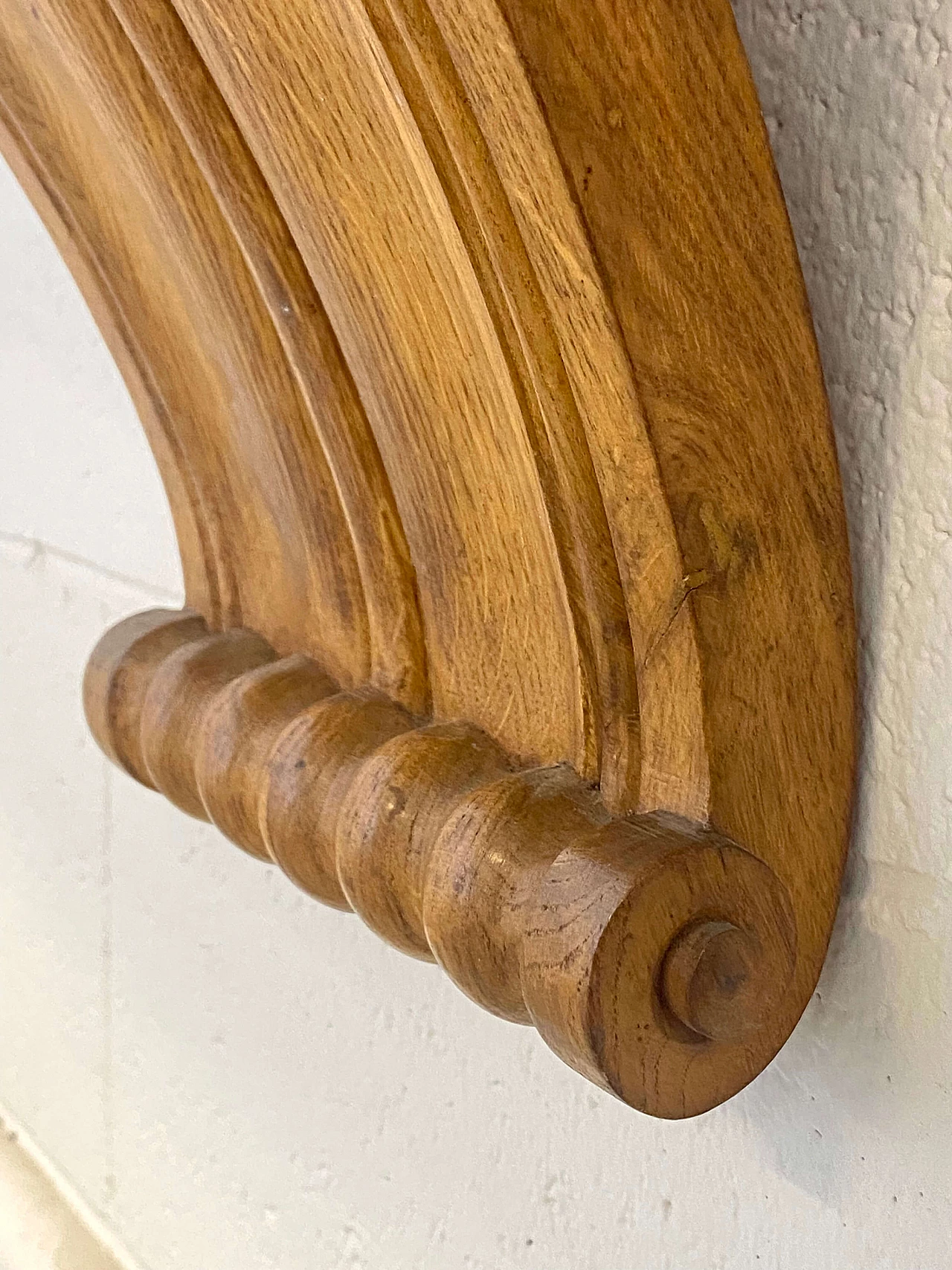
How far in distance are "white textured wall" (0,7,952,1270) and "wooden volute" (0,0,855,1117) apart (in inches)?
0.9

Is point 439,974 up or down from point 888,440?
down

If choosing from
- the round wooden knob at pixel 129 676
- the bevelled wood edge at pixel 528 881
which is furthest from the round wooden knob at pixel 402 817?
the round wooden knob at pixel 129 676

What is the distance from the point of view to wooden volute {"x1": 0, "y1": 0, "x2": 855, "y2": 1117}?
0.22m

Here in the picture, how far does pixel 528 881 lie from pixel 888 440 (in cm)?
12

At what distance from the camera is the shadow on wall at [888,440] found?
25 cm

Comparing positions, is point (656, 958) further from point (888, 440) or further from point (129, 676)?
point (129, 676)

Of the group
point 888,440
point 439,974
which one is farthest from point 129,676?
point 888,440

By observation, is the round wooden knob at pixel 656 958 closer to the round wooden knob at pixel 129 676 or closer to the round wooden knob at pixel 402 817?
the round wooden knob at pixel 402 817

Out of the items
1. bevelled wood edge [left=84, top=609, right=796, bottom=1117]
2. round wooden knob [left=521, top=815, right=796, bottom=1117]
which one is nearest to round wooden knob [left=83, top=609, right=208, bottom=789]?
bevelled wood edge [left=84, top=609, right=796, bottom=1117]

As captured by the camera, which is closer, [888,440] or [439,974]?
[888,440]

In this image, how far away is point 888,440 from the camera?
26cm

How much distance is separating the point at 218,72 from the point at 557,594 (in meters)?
0.13

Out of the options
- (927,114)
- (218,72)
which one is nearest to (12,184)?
(218,72)

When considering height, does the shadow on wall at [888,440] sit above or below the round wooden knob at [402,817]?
above
